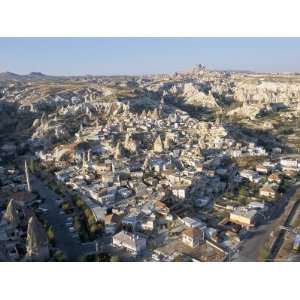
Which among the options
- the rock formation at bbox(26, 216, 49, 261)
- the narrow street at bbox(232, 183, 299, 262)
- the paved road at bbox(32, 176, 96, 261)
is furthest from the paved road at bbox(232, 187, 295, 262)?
the rock formation at bbox(26, 216, 49, 261)

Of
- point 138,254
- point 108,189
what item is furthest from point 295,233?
point 108,189

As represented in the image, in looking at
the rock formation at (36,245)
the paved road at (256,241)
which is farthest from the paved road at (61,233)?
the paved road at (256,241)

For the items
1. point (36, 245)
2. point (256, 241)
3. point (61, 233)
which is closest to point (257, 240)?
point (256, 241)

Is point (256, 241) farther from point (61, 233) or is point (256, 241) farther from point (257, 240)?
point (61, 233)

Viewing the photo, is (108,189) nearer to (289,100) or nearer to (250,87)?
(289,100)

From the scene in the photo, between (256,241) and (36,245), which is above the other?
(36,245)

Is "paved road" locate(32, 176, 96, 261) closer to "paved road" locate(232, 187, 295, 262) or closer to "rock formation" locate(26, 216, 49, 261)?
"rock formation" locate(26, 216, 49, 261)
